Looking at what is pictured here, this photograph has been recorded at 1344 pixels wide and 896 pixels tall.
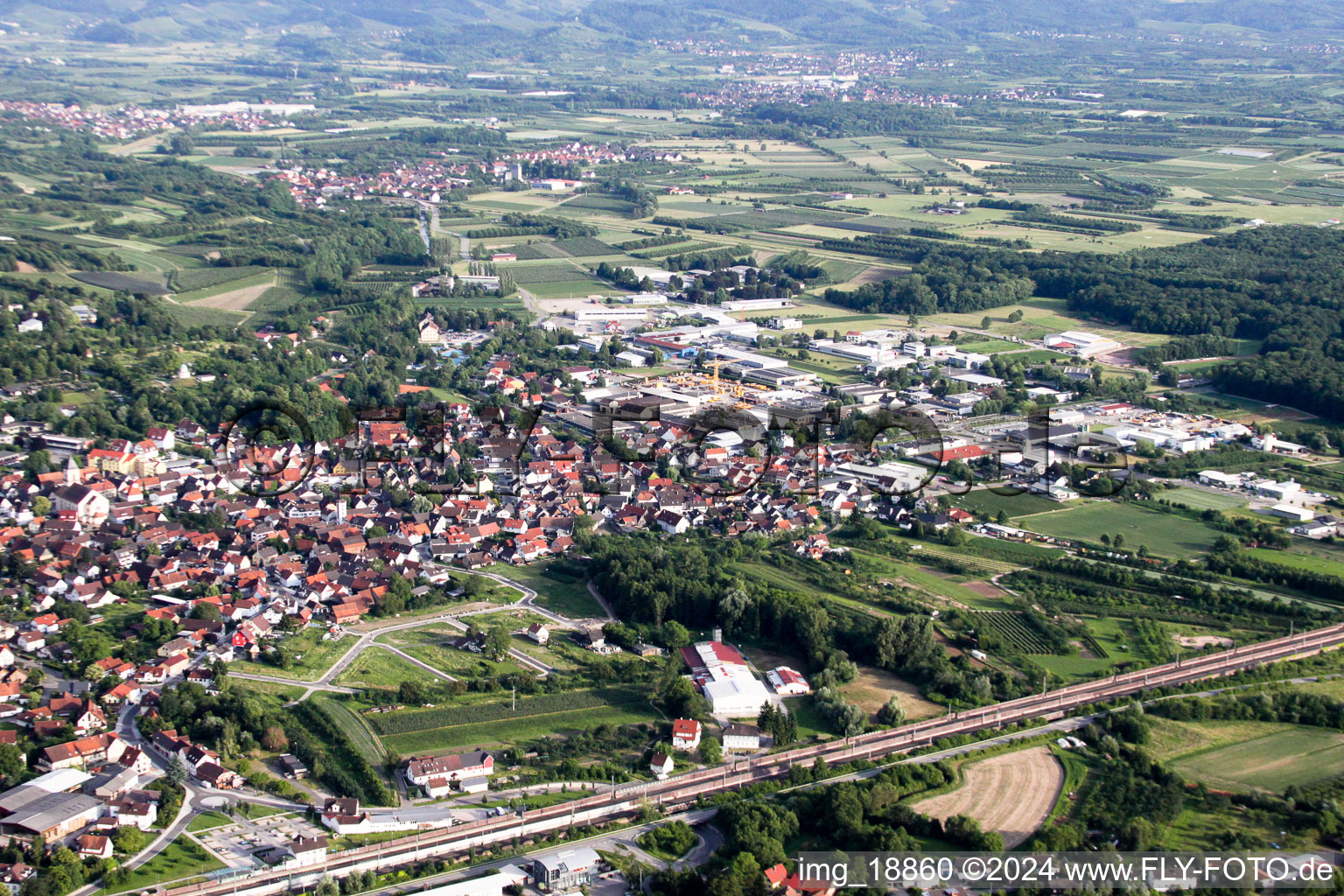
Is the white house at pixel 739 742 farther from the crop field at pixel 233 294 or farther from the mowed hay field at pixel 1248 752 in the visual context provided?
the crop field at pixel 233 294

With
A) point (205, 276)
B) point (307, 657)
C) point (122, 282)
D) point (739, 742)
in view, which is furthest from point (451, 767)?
point (205, 276)

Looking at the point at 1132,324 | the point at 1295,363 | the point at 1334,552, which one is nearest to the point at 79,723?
the point at 1334,552

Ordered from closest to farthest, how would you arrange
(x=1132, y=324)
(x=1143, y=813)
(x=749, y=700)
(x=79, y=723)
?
1. (x=1143, y=813)
2. (x=79, y=723)
3. (x=749, y=700)
4. (x=1132, y=324)

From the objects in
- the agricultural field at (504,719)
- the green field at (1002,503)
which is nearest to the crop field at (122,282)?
the green field at (1002,503)

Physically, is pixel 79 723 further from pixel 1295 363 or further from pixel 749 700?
pixel 1295 363

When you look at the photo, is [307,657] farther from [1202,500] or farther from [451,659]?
[1202,500]

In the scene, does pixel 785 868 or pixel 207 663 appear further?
pixel 207 663
